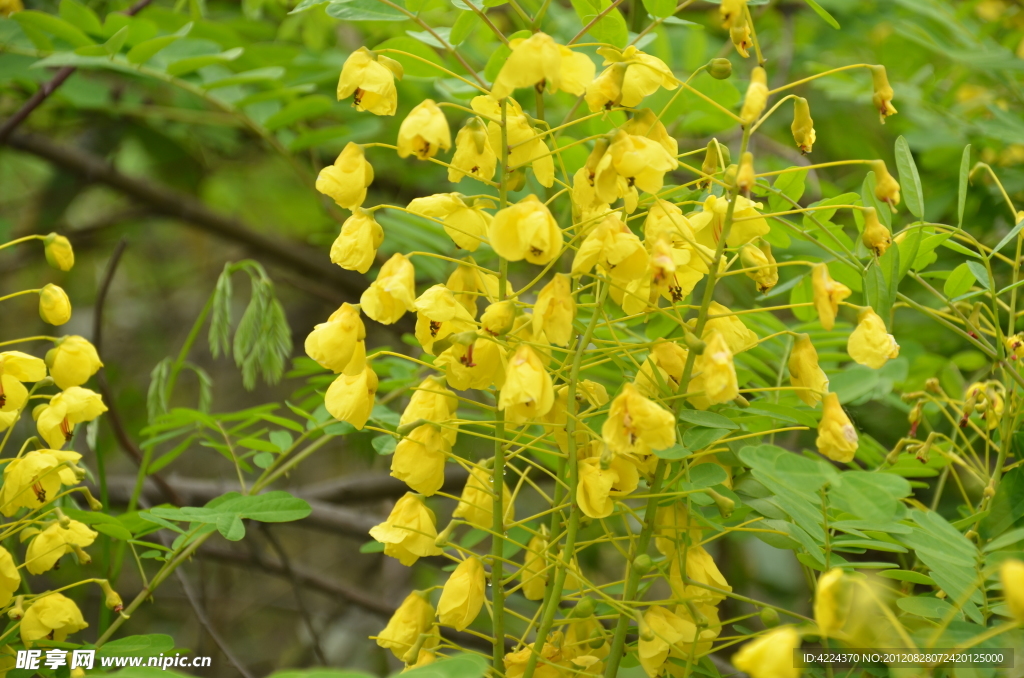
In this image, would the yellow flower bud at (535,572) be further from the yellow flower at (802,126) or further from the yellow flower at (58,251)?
the yellow flower at (58,251)

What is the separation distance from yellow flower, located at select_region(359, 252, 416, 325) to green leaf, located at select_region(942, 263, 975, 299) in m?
0.86

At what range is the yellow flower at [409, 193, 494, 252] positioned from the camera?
1024 millimetres

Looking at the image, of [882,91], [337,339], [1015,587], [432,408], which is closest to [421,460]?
[432,408]

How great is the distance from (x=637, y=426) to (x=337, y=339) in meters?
0.37

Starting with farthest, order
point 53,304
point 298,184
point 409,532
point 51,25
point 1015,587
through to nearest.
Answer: point 298,184
point 51,25
point 53,304
point 409,532
point 1015,587

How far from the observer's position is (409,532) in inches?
41.0

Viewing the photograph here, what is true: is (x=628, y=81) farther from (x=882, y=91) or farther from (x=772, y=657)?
(x=772, y=657)

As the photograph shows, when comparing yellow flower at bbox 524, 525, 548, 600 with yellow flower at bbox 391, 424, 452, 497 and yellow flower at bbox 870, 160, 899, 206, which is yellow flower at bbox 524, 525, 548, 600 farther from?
yellow flower at bbox 870, 160, 899, 206

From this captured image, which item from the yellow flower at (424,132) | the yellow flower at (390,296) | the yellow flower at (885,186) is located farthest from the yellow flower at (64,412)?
the yellow flower at (885,186)

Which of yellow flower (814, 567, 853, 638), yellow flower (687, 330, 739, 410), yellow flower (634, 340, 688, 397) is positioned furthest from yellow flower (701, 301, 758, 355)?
yellow flower (814, 567, 853, 638)

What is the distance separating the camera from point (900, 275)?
1122mm

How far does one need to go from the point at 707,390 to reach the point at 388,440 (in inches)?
26.1

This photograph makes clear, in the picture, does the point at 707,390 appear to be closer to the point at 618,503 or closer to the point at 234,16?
the point at 618,503

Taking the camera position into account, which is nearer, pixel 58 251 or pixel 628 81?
pixel 628 81
